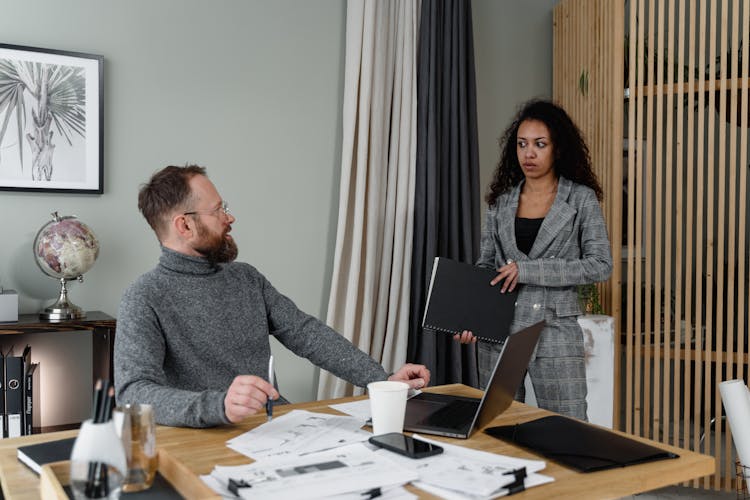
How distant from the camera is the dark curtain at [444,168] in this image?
11.5 ft

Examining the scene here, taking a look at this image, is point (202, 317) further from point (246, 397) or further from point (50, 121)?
point (50, 121)

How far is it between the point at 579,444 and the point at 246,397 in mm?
626

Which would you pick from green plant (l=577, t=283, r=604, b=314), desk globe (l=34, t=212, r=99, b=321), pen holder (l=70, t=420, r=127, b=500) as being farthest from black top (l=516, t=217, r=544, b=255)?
pen holder (l=70, t=420, r=127, b=500)

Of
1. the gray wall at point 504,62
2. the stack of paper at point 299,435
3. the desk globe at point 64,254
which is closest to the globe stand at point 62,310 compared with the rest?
the desk globe at point 64,254

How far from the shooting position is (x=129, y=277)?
2.92 meters

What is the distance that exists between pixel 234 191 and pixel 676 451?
2.25 meters

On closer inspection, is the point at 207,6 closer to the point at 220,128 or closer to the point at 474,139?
the point at 220,128

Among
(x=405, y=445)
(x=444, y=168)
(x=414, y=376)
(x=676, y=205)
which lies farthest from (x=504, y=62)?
(x=405, y=445)

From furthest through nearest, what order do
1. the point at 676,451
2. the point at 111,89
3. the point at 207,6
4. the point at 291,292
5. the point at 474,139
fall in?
the point at 474,139
the point at 291,292
the point at 207,6
the point at 111,89
the point at 676,451

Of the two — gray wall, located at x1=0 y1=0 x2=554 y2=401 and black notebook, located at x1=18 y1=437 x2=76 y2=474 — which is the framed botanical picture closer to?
gray wall, located at x1=0 y1=0 x2=554 y2=401

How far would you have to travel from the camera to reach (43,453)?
1273mm

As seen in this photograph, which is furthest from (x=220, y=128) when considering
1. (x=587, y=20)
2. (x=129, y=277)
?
(x=587, y=20)

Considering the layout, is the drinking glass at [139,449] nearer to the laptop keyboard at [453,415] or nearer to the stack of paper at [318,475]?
the stack of paper at [318,475]

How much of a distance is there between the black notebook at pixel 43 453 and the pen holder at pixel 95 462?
13.2 inches
